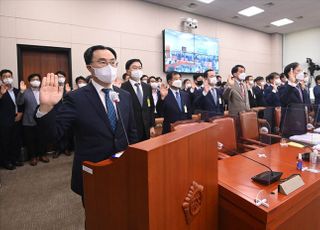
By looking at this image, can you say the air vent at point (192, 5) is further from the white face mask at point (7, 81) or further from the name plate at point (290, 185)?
the name plate at point (290, 185)

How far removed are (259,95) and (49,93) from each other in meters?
5.64

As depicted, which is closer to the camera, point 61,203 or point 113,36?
point 61,203

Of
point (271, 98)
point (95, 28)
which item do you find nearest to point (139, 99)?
point (95, 28)

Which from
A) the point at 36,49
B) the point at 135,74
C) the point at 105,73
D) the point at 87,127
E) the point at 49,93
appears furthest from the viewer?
the point at 36,49

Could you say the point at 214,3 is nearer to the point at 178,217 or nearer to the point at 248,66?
the point at 248,66

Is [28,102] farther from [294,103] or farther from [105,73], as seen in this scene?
[294,103]

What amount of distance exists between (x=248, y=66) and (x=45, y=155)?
7.74 meters

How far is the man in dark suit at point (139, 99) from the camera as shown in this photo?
2.94m

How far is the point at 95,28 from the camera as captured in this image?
5.40 m

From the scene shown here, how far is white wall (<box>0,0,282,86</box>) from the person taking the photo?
4449 mm

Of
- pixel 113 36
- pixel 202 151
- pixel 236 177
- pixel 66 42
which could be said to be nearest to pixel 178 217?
pixel 202 151

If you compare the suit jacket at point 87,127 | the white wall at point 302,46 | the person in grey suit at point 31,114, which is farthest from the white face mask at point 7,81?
the white wall at point 302,46

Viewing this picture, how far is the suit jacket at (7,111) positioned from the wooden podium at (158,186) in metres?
3.57

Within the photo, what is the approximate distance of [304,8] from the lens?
282 inches
